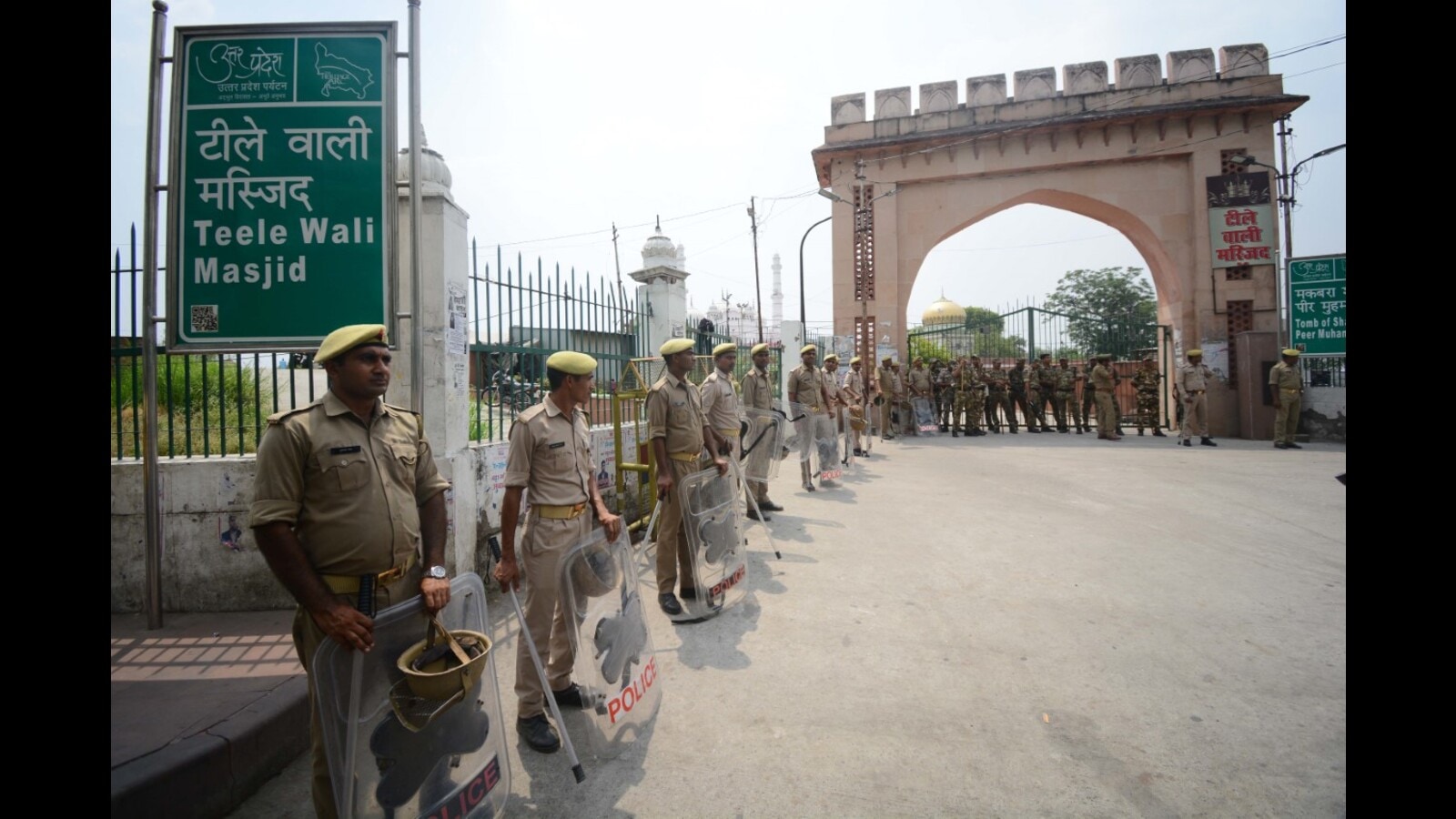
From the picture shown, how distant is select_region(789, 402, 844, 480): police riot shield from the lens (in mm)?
8273

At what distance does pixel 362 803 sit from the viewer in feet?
6.21

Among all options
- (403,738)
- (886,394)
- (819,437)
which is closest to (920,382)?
(886,394)

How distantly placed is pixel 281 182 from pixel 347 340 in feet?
7.79

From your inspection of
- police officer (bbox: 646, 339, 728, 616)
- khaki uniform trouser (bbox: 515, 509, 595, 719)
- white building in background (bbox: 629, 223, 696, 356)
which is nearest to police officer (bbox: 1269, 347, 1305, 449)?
white building in background (bbox: 629, 223, 696, 356)

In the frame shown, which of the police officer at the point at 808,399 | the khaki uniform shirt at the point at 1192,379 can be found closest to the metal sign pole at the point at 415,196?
the police officer at the point at 808,399

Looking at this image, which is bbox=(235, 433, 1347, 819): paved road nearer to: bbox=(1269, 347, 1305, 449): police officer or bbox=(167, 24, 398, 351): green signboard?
bbox=(167, 24, 398, 351): green signboard

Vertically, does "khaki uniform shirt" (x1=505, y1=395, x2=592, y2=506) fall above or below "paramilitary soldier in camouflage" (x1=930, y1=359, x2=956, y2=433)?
below

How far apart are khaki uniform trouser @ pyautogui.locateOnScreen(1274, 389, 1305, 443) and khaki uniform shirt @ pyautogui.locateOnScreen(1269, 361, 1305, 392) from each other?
84 mm

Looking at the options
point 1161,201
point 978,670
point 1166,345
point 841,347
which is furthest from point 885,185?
point 978,670

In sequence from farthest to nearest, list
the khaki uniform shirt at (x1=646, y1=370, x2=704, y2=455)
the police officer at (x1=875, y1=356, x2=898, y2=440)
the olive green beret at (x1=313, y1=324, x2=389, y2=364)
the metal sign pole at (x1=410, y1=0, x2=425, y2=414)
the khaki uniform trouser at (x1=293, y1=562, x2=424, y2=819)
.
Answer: the police officer at (x1=875, y1=356, x2=898, y2=440) → the khaki uniform shirt at (x1=646, y1=370, x2=704, y2=455) → the metal sign pole at (x1=410, y1=0, x2=425, y2=414) → the olive green beret at (x1=313, y1=324, x2=389, y2=364) → the khaki uniform trouser at (x1=293, y1=562, x2=424, y2=819)

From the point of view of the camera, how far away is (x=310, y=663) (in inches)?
78.1

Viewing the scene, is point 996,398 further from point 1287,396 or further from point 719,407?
point 719,407

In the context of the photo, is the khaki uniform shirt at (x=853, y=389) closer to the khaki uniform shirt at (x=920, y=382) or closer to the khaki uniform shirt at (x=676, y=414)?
the khaki uniform shirt at (x=920, y=382)
